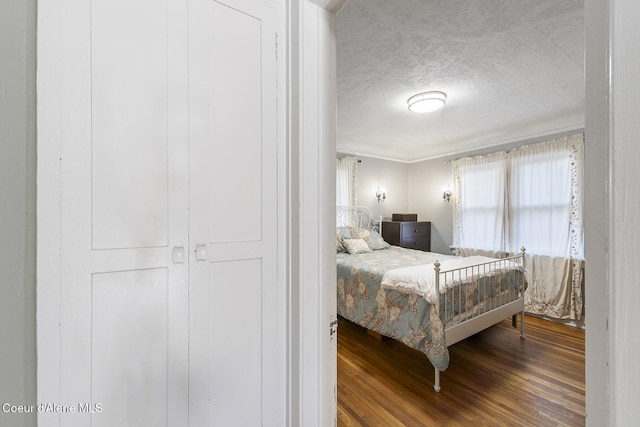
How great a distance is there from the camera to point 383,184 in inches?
206

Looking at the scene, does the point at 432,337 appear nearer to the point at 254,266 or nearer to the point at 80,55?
the point at 254,266

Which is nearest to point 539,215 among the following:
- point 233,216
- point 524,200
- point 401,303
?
point 524,200

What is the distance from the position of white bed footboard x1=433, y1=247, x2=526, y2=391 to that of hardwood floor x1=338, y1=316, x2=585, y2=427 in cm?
22

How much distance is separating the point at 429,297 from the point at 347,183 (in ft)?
9.23

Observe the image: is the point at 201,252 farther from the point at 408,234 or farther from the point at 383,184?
the point at 383,184

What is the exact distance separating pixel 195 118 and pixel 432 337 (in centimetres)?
219

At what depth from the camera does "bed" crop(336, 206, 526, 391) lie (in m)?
2.18

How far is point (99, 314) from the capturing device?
810 mm

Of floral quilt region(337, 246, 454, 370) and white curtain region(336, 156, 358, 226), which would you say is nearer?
floral quilt region(337, 246, 454, 370)

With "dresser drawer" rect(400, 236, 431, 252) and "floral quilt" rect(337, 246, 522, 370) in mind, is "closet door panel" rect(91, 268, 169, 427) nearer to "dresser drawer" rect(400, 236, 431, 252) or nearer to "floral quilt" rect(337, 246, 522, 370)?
"floral quilt" rect(337, 246, 522, 370)

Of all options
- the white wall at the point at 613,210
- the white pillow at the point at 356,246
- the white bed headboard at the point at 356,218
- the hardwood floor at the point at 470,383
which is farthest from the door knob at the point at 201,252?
the white bed headboard at the point at 356,218

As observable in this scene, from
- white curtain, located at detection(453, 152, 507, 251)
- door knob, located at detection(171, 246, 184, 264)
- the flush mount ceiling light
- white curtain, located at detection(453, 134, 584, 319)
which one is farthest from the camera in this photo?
white curtain, located at detection(453, 152, 507, 251)

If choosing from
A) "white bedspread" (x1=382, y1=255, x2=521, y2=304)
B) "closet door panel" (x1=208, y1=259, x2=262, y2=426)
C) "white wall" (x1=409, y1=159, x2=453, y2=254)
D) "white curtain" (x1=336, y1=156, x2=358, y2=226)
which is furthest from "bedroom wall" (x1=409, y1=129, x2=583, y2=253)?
"closet door panel" (x1=208, y1=259, x2=262, y2=426)

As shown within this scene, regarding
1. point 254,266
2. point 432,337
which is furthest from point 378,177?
point 254,266
